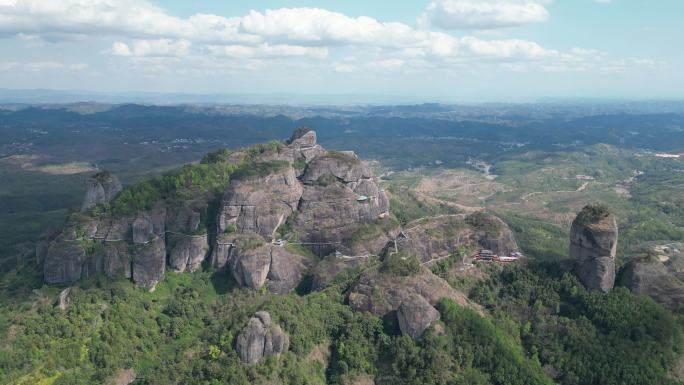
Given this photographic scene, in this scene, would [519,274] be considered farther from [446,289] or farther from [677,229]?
[677,229]

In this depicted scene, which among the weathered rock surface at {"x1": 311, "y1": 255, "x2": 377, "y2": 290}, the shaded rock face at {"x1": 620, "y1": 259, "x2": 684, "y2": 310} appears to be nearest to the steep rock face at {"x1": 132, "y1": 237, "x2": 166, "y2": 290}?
the weathered rock surface at {"x1": 311, "y1": 255, "x2": 377, "y2": 290}

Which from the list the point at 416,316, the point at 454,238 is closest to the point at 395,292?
the point at 416,316

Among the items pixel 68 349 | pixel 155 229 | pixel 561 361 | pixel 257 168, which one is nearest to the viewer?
pixel 561 361

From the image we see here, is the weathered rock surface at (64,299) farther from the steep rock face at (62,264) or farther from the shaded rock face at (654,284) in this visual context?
the shaded rock face at (654,284)

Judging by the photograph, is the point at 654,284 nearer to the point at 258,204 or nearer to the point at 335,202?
the point at 335,202

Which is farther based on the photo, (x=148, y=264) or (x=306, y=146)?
(x=306, y=146)

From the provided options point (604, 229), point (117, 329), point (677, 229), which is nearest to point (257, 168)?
point (117, 329)
